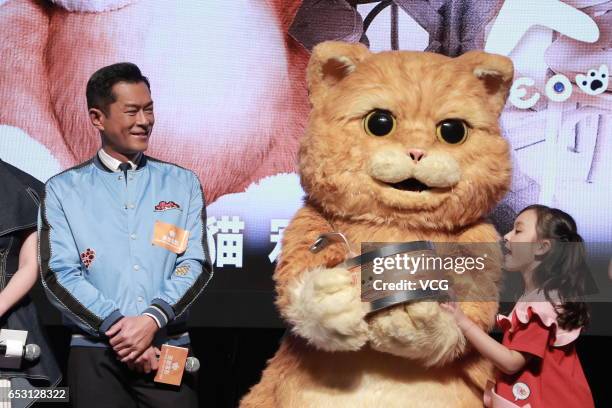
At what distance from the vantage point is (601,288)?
3365 mm

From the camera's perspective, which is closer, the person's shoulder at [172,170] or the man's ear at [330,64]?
the man's ear at [330,64]

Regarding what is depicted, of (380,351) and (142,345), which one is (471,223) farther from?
(142,345)

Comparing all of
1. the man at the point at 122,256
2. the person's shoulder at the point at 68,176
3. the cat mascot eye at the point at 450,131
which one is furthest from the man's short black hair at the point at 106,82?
the cat mascot eye at the point at 450,131

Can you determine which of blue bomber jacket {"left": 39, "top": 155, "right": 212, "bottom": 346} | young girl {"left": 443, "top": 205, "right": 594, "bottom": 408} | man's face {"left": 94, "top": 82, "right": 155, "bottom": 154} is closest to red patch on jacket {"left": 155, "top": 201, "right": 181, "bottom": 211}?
blue bomber jacket {"left": 39, "top": 155, "right": 212, "bottom": 346}

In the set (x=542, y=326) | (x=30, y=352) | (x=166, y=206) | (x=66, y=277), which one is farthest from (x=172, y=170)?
(x=542, y=326)

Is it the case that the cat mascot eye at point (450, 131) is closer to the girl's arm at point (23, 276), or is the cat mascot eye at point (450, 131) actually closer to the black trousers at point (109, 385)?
the black trousers at point (109, 385)

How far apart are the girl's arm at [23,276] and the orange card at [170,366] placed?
0.48 m

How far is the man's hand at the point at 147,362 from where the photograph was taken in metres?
2.58

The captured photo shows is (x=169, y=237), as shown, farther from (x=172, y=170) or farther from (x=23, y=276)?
(x=23, y=276)

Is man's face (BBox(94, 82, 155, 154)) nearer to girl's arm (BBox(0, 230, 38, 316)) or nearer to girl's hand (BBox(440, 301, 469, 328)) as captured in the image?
girl's arm (BBox(0, 230, 38, 316))

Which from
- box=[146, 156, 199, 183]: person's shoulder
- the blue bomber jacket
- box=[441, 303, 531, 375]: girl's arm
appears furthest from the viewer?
box=[146, 156, 199, 183]: person's shoulder

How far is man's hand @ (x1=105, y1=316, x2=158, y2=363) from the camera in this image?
8.34ft

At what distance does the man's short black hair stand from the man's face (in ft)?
0.04

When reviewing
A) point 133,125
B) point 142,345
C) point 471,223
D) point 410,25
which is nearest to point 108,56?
point 133,125
